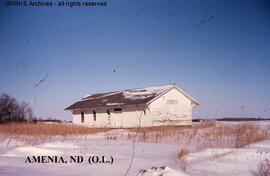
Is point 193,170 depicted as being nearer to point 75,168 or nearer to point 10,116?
point 75,168

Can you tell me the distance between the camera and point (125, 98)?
18969 millimetres

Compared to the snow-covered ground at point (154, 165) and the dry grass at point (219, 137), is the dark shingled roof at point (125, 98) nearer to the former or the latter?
the dry grass at point (219, 137)

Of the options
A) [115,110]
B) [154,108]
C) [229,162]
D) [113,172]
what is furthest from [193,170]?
[115,110]

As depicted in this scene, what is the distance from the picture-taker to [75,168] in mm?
4195

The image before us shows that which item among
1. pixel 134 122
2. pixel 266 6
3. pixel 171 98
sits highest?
pixel 266 6

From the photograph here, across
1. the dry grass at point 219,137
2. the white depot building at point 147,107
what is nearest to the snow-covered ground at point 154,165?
the dry grass at point 219,137

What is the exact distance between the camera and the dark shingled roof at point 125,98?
59.0ft

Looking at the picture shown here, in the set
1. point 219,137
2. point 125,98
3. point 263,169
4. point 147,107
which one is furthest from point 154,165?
point 125,98

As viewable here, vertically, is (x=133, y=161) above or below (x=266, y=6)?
below

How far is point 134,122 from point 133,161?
46.0ft

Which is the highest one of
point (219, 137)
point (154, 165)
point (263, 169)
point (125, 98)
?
point (125, 98)

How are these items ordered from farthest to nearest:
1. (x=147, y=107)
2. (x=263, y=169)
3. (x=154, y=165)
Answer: (x=147, y=107), (x=154, y=165), (x=263, y=169)

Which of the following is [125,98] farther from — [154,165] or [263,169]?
[263,169]

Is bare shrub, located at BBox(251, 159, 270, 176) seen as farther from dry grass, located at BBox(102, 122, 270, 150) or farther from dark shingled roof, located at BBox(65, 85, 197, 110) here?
dark shingled roof, located at BBox(65, 85, 197, 110)
